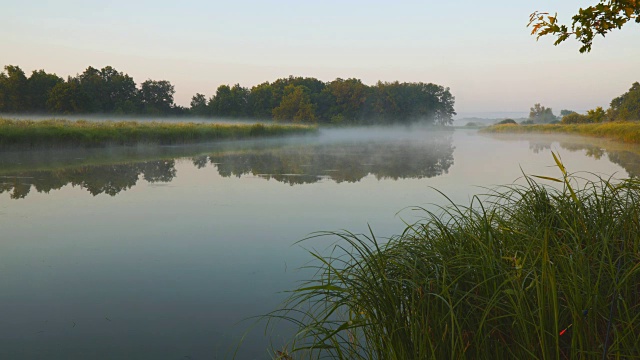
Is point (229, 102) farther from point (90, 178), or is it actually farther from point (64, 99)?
point (90, 178)

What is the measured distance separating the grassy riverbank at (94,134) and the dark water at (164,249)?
6587 millimetres

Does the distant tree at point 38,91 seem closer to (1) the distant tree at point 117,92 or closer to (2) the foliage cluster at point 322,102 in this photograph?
(1) the distant tree at point 117,92

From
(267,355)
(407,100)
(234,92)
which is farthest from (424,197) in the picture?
(407,100)

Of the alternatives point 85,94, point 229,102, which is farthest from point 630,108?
point 85,94

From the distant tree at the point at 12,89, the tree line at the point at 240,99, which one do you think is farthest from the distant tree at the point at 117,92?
the distant tree at the point at 12,89

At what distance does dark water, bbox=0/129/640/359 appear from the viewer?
8.68 ft

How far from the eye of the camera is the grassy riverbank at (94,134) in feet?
50.8

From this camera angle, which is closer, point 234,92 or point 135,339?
point 135,339

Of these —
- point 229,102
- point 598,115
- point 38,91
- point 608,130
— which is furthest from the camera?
point 229,102

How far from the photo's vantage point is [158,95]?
6016cm

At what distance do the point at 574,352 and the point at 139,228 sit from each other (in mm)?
4620

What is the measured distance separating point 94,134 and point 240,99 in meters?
53.6

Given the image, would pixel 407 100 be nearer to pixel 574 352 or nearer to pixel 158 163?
pixel 158 163

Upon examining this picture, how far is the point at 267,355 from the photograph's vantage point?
2475 millimetres
